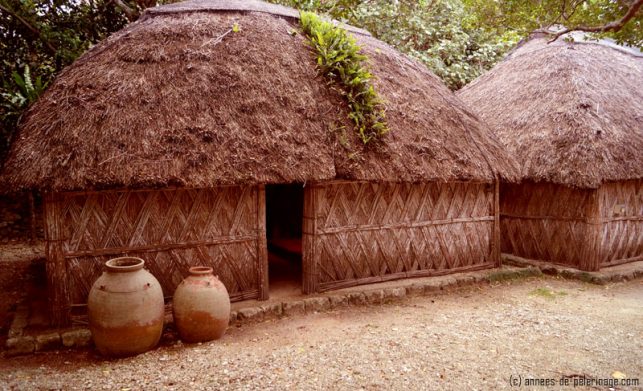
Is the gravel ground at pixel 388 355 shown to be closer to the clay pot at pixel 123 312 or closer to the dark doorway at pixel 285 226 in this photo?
the clay pot at pixel 123 312

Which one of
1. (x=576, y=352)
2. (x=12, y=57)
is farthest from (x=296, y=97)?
(x=12, y=57)

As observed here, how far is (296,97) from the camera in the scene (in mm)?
7004

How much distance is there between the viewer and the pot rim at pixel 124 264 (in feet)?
16.5

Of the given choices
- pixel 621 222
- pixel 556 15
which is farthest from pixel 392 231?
pixel 621 222

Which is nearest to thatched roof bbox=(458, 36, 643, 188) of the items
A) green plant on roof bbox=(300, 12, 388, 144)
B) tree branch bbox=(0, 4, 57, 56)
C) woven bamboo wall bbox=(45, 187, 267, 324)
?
green plant on roof bbox=(300, 12, 388, 144)

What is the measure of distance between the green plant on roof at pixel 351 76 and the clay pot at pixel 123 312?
12.3ft

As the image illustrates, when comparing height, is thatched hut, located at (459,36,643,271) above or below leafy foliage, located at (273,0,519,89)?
below

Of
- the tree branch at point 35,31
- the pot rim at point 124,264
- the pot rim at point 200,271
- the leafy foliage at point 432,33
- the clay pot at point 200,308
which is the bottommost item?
the clay pot at point 200,308

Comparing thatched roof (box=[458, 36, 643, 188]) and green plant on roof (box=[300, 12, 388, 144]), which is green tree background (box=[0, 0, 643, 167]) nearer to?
thatched roof (box=[458, 36, 643, 188])

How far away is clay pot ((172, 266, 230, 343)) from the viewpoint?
5.35 metres

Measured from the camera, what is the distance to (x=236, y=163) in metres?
6.04

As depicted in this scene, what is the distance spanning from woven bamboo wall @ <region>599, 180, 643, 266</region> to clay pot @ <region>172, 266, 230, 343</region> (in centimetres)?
745

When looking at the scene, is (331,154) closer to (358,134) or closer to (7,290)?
(358,134)

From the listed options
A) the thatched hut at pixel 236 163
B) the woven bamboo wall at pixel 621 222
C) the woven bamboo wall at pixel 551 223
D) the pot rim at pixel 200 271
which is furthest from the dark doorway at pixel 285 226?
the woven bamboo wall at pixel 621 222
